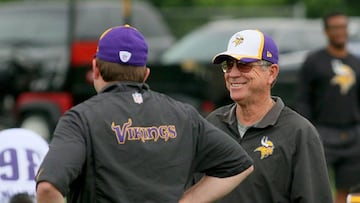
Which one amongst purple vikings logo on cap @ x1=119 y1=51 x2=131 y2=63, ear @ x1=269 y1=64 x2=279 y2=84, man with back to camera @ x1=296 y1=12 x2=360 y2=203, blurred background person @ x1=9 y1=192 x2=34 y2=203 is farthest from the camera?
man with back to camera @ x1=296 y1=12 x2=360 y2=203

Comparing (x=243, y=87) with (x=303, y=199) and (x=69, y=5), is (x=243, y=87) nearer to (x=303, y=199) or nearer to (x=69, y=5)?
(x=303, y=199)

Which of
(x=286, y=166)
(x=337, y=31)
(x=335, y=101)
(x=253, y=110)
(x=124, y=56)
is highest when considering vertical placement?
(x=124, y=56)

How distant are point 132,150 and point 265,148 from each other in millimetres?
994

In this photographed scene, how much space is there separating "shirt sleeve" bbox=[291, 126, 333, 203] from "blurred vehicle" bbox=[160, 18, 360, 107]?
8508 millimetres

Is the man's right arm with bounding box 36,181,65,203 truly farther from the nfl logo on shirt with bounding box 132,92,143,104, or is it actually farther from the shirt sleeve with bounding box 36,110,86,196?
the nfl logo on shirt with bounding box 132,92,143,104

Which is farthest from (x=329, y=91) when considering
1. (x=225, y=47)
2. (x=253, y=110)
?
(x=225, y=47)

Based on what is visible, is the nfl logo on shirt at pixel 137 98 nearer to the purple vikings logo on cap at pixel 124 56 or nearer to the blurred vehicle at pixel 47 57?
the purple vikings logo on cap at pixel 124 56

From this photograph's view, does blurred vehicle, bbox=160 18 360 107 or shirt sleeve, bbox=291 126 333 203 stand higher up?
shirt sleeve, bbox=291 126 333 203

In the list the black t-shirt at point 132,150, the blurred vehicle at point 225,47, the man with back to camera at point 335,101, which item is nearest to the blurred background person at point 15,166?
the black t-shirt at point 132,150

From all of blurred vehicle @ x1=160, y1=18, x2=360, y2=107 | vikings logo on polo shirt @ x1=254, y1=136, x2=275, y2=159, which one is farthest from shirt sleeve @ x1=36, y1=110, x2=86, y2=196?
blurred vehicle @ x1=160, y1=18, x2=360, y2=107

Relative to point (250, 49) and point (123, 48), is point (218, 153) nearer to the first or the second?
point (123, 48)

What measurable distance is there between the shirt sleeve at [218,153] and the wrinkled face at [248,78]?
0.69m

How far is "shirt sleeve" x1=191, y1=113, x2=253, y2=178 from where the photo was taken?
4.86 metres

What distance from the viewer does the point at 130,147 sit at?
466 centimetres
